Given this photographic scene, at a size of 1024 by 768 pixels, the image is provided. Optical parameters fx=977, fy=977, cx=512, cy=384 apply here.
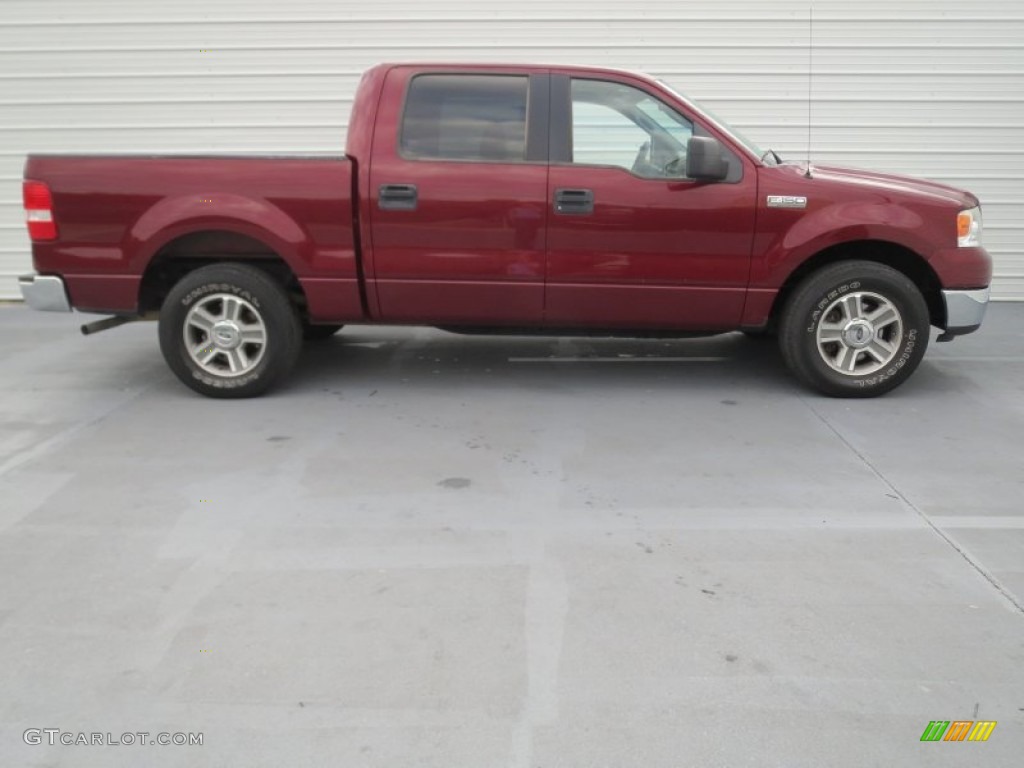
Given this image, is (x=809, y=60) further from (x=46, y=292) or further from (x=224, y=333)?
(x=46, y=292)

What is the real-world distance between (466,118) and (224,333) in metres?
1.93

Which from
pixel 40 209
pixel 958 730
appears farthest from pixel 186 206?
pixel 958 730

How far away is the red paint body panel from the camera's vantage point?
566 cm

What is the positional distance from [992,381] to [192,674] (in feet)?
18.1

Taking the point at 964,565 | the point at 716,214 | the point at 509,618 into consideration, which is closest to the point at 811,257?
the point at 716,214

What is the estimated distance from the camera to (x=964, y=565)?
145 inches

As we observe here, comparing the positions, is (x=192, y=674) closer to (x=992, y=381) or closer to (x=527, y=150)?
(x=527, y=150)

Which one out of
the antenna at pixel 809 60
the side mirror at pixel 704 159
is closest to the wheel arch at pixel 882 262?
the side mirror at pixel 704 159

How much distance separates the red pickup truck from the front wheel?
12mm

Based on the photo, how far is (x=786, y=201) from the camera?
5664 millimetres

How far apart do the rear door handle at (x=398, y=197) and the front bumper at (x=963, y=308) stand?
320cm

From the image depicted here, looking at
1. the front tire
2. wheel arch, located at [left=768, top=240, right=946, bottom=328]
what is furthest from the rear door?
wheel arch, located at [left=768, top=240, right=946, bottom=328]

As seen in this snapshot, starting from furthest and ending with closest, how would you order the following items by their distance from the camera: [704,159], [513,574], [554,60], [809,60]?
[554,60], [809,60], [704,159], [513,574]

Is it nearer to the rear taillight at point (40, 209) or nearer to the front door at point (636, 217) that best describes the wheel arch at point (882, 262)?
the front door at point (636, 217)
